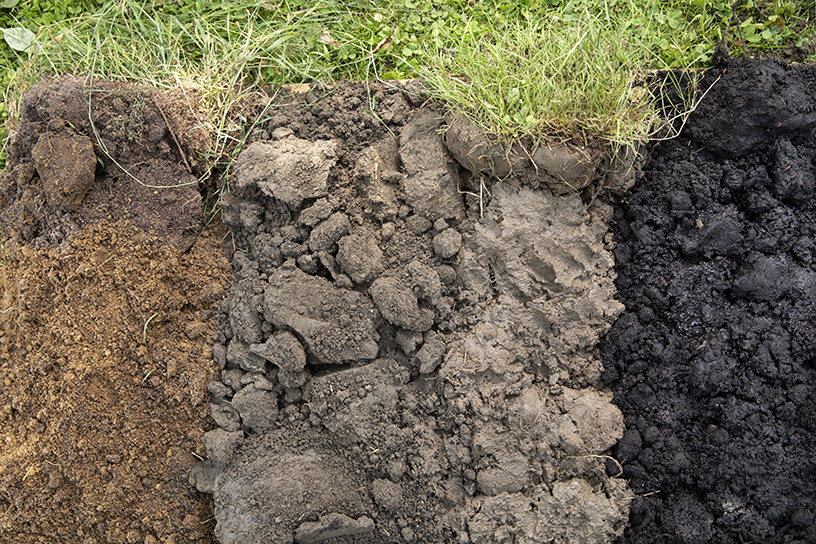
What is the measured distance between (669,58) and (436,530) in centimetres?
226

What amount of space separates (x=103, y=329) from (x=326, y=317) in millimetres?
938

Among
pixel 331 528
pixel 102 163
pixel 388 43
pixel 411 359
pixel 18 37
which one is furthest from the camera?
pixel 18 37

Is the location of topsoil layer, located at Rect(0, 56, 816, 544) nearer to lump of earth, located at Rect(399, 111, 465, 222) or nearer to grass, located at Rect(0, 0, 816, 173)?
lump of earth, located at Rect(399, 111, 465, 222)

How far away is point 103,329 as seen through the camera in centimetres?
214

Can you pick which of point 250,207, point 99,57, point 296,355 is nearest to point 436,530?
point 296,355

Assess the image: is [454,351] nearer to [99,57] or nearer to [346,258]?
[346,258]

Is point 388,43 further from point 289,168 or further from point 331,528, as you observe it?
point 331,528

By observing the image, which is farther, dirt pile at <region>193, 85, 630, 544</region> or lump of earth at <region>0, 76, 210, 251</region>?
lump of earth at <region>0, 76, 210, 251</region>

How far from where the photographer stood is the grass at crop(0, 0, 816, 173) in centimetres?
211

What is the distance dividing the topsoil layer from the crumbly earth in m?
0.01

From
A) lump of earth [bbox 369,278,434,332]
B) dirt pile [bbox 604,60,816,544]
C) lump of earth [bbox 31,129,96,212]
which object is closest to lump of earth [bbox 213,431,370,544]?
lump of earth [bbox 369,278,434,332]

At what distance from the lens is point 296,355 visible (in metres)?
2.05

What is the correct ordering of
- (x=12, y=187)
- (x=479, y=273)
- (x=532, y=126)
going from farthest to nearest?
(x=12, y=187)
(x=479, y=273)
(x=532, y=126)

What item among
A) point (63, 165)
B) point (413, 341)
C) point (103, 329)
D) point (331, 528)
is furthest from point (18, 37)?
point (331, 528)
